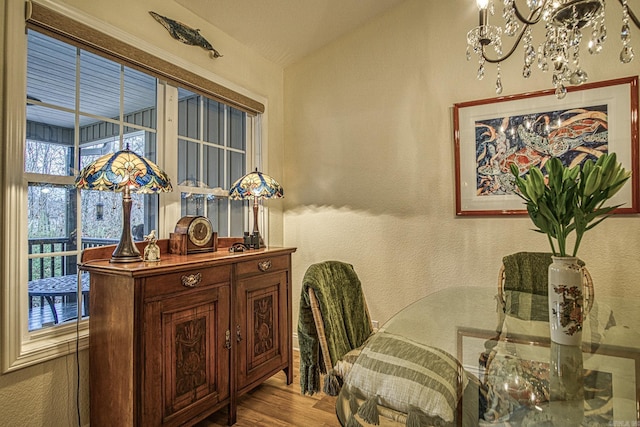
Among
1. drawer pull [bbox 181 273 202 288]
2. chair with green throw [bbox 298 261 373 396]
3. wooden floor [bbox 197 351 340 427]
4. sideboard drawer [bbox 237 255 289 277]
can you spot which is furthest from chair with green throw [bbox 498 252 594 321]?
drawer pull [bbox 181 273 202 288]

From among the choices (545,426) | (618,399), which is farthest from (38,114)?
(618,399)

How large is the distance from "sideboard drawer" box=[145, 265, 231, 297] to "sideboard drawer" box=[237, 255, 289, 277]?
0.12 meters

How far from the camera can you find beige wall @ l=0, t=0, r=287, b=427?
1.65m

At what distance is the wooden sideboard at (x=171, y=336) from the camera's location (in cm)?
163

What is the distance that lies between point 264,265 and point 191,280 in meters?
0.60

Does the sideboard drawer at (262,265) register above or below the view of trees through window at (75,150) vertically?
below

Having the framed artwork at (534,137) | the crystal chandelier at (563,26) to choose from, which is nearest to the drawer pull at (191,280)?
the crystal chandelier at (563,26)

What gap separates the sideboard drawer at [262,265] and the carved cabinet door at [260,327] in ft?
0.12

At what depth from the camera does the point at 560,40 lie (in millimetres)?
1525

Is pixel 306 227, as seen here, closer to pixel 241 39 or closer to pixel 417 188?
pixel 417 188

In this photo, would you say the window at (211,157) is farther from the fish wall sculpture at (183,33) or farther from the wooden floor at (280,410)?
the wooden floor at (280,410)

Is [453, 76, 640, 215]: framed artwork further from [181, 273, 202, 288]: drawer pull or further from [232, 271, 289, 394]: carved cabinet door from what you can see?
[181, 273, 202, 288]: drawer pull

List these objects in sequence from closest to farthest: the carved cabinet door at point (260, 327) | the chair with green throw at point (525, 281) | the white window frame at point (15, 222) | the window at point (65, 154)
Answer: the white window frame at point (15, 222)
the window at point (65, 154)
the chair with green throw at point (525, 281)
the carved cabinet door at point (260, 327)

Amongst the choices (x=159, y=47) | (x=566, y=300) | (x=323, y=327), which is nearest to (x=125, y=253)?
(x=323, y=327)
